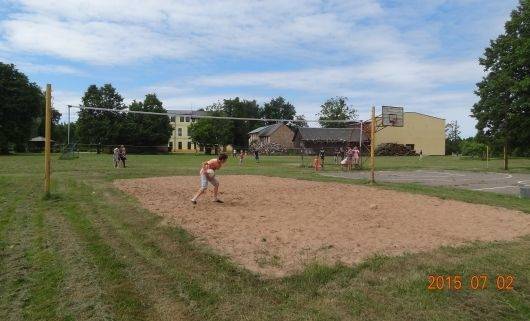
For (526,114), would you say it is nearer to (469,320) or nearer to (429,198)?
(429,198)

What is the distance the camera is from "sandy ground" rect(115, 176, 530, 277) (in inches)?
265

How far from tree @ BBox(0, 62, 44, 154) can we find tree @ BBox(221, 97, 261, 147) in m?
37.7

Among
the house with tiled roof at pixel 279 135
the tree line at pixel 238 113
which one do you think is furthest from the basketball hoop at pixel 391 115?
the house with tiled roof at pixel 279 135

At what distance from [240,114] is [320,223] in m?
102

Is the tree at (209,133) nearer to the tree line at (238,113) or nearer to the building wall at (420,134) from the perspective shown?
the tree line at (238,113)

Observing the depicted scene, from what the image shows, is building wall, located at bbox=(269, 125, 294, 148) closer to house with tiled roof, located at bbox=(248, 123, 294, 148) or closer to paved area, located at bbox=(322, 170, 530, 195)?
Result: house with tiled roof, located at bbox=(248, 123, 294, 148)

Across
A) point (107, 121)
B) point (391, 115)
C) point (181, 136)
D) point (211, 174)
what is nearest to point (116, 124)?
point (107, 121)

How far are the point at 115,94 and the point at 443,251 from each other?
8153cm

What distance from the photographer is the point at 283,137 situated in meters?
90.6

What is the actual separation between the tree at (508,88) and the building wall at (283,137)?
178 ft

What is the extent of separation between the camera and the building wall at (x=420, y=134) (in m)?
82.7

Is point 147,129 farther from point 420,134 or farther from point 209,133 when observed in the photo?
point 420,134

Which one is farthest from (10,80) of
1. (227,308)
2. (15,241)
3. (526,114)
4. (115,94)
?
(227,308)

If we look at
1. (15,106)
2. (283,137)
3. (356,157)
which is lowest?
(356,157)
